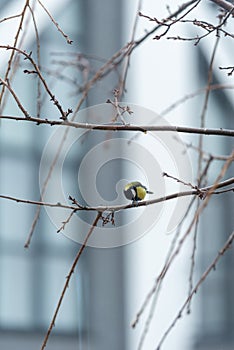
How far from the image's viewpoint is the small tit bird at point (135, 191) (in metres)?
0.63

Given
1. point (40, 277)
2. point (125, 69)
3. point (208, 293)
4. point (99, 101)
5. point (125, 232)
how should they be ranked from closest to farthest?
point (125, 69) < point (125, 232) < point (99, 101) < point (40, 277) < point (208, 293)

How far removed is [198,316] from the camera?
10.0 feet

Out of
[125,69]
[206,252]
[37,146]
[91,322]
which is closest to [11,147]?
[37,146]

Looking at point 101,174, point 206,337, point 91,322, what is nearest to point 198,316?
point 206,337

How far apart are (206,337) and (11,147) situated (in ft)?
3.02

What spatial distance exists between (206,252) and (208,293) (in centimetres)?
19

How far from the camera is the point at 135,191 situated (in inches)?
24.9

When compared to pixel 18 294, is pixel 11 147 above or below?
above

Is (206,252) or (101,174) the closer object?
(101,174)

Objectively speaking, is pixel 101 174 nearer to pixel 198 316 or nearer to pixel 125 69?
pixel 198 316

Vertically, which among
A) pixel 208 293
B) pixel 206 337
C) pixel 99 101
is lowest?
pixel 206 337

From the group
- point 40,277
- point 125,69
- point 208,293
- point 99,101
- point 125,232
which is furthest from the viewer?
point 208,293

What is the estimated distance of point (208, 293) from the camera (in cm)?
320

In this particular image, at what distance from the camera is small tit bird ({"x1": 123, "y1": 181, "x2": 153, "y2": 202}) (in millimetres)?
629
